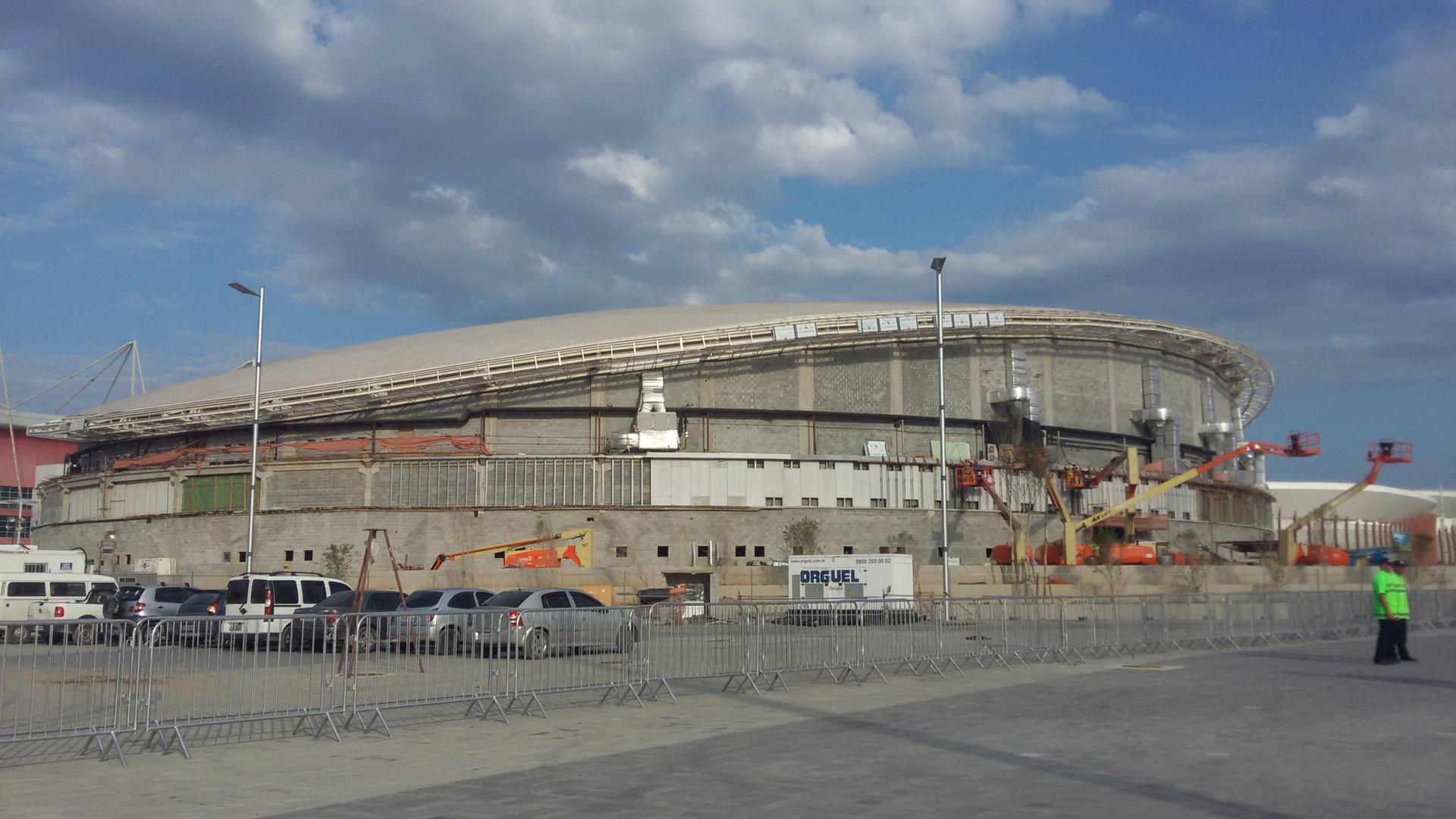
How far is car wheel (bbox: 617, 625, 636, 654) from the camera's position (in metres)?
17.2

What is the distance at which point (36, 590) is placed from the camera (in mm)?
32375

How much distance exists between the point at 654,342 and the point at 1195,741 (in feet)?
156

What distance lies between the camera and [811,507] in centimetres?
5812

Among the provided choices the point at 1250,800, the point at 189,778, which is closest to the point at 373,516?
the point at 189,778

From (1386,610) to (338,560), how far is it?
146 feet

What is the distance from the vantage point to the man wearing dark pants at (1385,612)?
20.2m

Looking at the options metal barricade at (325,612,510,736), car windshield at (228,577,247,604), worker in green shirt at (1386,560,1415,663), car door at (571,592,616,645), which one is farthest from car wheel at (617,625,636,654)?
car windshield at (228,577,247,604)

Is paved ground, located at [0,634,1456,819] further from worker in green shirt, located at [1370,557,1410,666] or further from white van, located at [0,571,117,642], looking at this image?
white van, located at [0,571,117,642]

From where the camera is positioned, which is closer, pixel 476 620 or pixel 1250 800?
pixel 1250 800

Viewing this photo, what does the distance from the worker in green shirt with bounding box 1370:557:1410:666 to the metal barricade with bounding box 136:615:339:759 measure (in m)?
16.9

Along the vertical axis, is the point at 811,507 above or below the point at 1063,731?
above

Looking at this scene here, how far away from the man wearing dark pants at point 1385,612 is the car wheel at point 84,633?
19339mm

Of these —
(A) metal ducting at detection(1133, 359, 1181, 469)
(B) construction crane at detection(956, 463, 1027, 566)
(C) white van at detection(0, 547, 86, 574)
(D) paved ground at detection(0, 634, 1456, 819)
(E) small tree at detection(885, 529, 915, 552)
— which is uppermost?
(A) metal ducting at detection(1133, 359, 1181, 469)

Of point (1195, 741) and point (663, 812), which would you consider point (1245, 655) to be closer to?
point (1195, 741)
